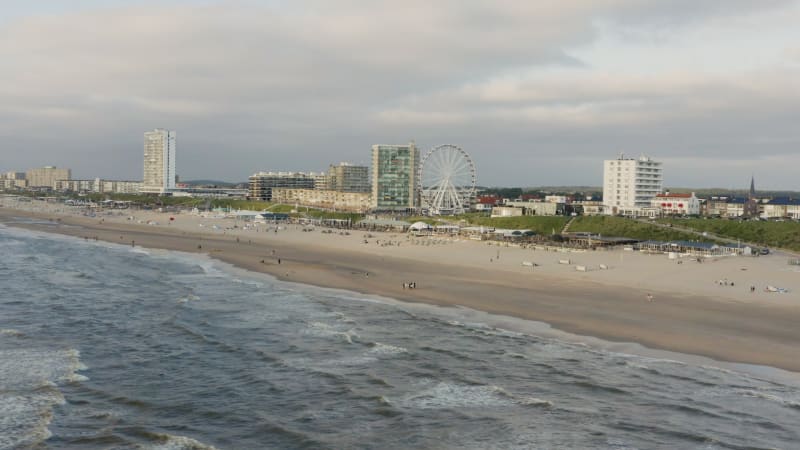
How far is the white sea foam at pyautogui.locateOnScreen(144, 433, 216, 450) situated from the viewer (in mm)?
14578

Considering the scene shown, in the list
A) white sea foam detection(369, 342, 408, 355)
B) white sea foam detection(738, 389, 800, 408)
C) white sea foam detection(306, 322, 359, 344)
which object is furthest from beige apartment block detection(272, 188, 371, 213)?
white sea foam detection(738, 389, 800, 408)

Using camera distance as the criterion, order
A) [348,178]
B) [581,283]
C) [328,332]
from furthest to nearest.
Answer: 1. [348,178]
2. [581,283]
3. [328,332]

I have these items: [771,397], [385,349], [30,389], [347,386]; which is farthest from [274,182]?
[771,397]

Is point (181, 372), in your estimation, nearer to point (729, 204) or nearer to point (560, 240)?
point (560, 240)

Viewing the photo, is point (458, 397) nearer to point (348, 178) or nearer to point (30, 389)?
point (30, 389)

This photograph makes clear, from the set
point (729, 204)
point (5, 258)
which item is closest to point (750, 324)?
point (5, 258)

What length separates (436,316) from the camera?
97.0 ft

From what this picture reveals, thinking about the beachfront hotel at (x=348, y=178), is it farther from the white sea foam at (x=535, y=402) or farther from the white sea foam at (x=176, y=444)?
the white sea foam at (x=176, y=444)

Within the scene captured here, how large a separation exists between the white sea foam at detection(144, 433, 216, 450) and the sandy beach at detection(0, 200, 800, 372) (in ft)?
53.5

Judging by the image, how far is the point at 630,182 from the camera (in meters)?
98.2

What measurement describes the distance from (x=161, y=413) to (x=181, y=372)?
362cm

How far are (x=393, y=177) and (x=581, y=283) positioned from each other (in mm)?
94434

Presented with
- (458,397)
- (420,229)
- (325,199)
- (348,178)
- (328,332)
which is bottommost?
(458,397)

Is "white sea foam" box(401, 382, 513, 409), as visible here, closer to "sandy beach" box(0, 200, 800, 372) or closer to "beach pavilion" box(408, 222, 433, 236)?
"sandy beach" box(0, 200, 800, 372)
